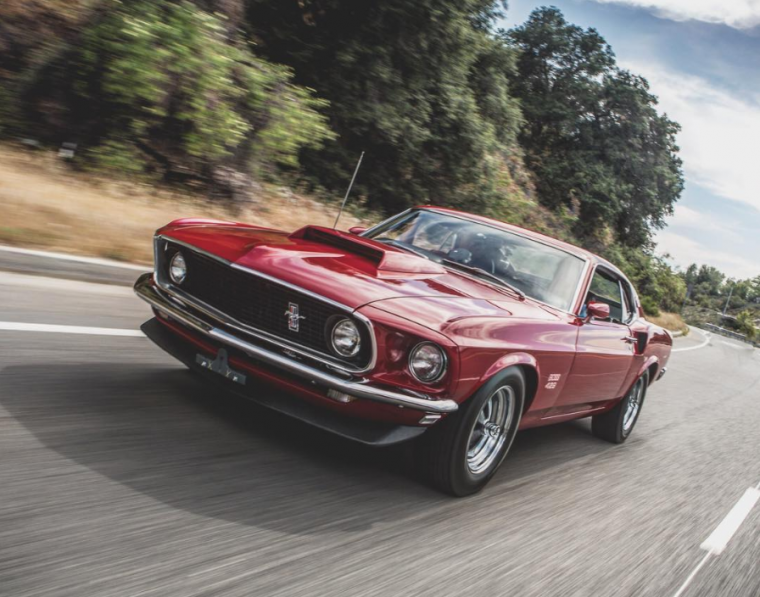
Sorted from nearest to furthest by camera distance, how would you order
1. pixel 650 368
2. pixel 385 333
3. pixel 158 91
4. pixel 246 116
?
pixel 385 333
pixel 650 368
pixel 158 91
pixel 246 116

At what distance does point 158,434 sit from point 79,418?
14.2 inches

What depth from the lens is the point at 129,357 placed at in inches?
171

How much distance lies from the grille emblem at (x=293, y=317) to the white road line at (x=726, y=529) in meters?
2.00

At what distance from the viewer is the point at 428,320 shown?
118 inches

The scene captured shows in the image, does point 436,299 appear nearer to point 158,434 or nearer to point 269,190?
point 158,434

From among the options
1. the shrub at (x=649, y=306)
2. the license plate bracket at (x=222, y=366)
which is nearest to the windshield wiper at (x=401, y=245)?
the license plate bracket at (x=222, y=366)

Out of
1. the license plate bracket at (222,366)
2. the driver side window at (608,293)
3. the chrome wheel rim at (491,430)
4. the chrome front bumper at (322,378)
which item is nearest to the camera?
the chrome front bumper at (322,378)

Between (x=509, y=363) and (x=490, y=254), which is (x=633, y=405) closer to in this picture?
(x=490, y=254)

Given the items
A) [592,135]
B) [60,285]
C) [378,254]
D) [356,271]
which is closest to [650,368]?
[378,254]

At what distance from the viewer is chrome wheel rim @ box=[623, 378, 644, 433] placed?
5.83 meters

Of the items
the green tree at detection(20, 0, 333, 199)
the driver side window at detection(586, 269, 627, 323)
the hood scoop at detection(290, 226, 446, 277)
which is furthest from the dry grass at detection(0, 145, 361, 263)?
the driver side window at detection(586, 269, 627, 323)

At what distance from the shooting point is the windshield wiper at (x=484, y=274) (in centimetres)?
421

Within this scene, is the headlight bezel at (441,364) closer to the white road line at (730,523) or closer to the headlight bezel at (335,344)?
the headlight bezel at (335,344)

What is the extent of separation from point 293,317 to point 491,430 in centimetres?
121
